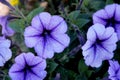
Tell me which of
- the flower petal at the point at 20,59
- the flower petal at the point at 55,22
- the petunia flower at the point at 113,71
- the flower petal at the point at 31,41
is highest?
the flower petal at the point at 55,22

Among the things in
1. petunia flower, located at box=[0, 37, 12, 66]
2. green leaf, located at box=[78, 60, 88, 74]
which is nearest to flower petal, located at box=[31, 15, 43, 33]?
petunia flower, located at box=[0, 37, 12, 66]

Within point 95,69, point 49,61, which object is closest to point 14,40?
point 49,61

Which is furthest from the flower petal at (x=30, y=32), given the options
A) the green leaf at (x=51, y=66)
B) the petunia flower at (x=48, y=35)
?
the green leaf at (x=51, y=66)

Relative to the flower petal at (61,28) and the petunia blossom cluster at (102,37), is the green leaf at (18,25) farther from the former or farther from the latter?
the petunia blossom cluster at (102,37)

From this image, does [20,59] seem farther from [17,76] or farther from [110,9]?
[110,9]

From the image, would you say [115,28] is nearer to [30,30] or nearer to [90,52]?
[90,52]

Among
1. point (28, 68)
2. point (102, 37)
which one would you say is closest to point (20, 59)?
point (28, 68)
